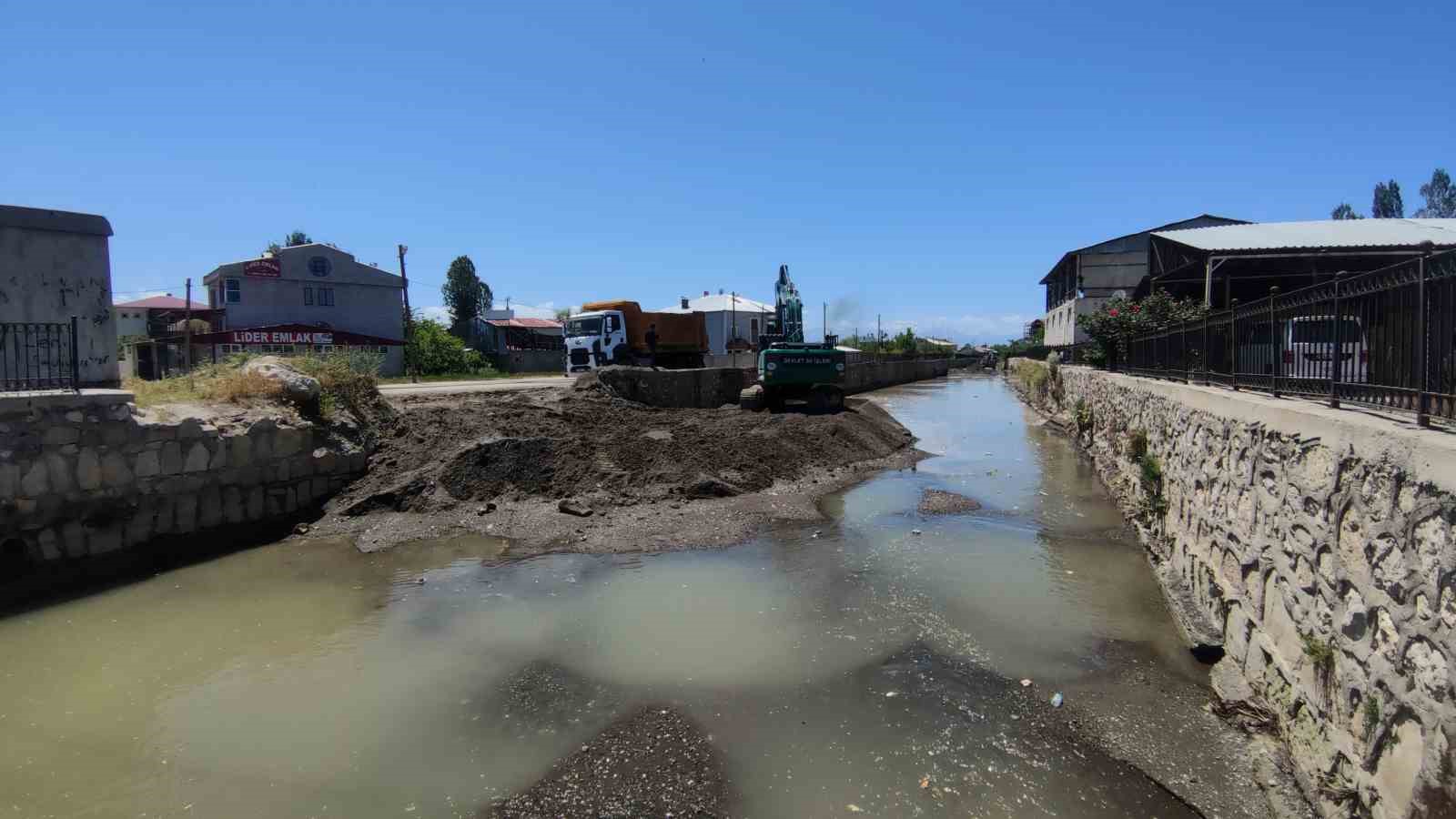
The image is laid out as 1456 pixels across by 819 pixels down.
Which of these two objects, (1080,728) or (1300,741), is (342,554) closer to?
(1080,728)

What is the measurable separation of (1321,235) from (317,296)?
41.5 metres

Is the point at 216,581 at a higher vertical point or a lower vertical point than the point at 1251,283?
lower

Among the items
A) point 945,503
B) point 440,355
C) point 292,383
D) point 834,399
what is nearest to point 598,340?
point 834,399

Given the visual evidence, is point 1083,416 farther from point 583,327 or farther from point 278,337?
point 278,337

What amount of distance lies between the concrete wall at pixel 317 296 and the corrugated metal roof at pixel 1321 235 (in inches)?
1459

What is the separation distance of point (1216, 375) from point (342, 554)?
35.2 feet

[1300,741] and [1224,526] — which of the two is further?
[1224,526]

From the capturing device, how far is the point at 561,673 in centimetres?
Result: 593

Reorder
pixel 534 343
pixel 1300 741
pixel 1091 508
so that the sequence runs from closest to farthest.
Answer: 1. pixel 1300 741
2. pixel 1091 508
3. pixel 534 343

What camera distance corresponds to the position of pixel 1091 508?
11.7 m

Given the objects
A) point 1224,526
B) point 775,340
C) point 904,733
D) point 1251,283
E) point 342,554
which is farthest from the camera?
point 775,340

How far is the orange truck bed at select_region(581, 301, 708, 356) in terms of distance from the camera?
25578 millimetres

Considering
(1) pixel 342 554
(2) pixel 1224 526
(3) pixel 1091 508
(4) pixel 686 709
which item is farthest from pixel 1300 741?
(1) pixel 342 554

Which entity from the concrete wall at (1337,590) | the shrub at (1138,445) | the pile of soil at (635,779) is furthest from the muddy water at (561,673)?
the shrub at (1138,445)
